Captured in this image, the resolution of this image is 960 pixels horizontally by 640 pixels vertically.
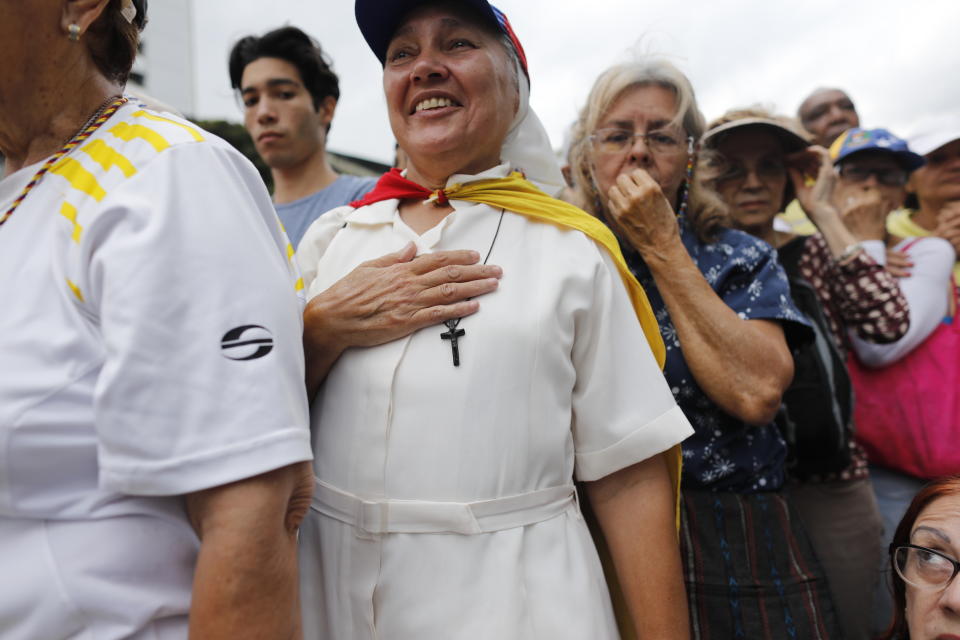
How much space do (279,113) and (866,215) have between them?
100 inches

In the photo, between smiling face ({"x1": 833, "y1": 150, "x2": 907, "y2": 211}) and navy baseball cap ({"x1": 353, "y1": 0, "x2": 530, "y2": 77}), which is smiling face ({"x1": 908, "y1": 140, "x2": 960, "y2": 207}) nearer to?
smiling face ({"x1": 833, "y1": 150, "x2": 907, "y2": 211})

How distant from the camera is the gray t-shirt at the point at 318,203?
2.92 meters

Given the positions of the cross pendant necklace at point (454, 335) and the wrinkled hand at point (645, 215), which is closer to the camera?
the cross pendant necklace at point (454, 335)

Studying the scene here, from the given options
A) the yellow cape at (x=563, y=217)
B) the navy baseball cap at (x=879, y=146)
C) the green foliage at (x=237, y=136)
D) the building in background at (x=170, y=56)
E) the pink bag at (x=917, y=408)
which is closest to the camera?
the yellow cape at (x=563, y=217)

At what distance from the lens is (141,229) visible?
35.5 inches

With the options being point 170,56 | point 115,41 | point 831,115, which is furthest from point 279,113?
point 170,56

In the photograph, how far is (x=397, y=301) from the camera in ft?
4.50

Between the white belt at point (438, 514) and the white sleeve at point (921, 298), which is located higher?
the white sleeve at point (921, 298)

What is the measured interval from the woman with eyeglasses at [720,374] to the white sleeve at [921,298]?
2.65 ft

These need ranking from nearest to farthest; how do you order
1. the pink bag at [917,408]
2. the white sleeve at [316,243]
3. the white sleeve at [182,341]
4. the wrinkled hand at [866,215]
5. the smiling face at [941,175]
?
1. the white sleeve at [182,341]
2. the white sleeve at [316,243]
3. the pink bag at [917,408]
4. the wrinkled hand at [866,215]
5. the smiling face at [941,175]

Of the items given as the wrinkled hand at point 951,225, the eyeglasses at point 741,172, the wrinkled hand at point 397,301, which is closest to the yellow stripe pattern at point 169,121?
the wrinkled hand at point 397,301

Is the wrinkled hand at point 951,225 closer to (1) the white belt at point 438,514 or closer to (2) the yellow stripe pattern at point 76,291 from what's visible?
(1) the white belt at point 438,514

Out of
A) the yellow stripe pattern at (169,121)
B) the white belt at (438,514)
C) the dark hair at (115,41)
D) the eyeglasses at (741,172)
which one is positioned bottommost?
the white belt at (438,514)

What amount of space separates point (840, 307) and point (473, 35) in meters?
1.73
